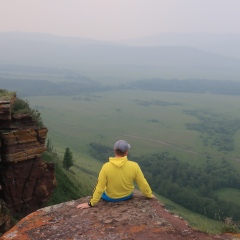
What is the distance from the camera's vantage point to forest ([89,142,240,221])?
86219 millimetres

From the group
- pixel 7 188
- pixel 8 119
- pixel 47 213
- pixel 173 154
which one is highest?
pixel 8 119

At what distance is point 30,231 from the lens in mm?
9492

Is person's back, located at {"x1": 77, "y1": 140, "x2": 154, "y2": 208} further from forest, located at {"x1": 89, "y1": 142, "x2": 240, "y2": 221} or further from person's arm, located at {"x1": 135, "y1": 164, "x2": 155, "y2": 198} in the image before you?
forest, located at {"x1": 89, "y1": 142, "x2": 240, "y2": 221}

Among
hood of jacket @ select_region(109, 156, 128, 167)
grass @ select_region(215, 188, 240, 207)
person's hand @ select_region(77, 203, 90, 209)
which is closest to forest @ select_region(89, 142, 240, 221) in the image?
grass @ select_region(215, 188, 240, 207)

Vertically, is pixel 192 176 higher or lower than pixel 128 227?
lower

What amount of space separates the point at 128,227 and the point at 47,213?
9.52 ft

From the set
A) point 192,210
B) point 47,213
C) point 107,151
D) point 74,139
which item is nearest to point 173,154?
point 107,151

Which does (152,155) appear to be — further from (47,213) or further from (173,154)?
(47,213)

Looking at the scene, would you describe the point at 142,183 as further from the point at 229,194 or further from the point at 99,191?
the point at 229,194

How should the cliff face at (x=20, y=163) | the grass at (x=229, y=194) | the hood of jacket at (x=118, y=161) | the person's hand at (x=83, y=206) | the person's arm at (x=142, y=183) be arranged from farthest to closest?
the grass at (x=229, y=194) < the cliff face at (x=20, y=163) < the person's arm at (x=142, y=183) < the person's hand at (x=83, y=206) < the hood of jacket at (x=118, y=161)

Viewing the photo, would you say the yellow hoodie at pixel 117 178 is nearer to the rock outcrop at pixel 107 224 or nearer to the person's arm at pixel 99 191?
the person's arm at pixel 99 191

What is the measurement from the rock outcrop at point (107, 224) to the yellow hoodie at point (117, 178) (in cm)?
44

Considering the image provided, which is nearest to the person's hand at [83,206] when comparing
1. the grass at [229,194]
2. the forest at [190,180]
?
the forest at [190,180]

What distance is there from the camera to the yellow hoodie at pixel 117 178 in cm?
1094
